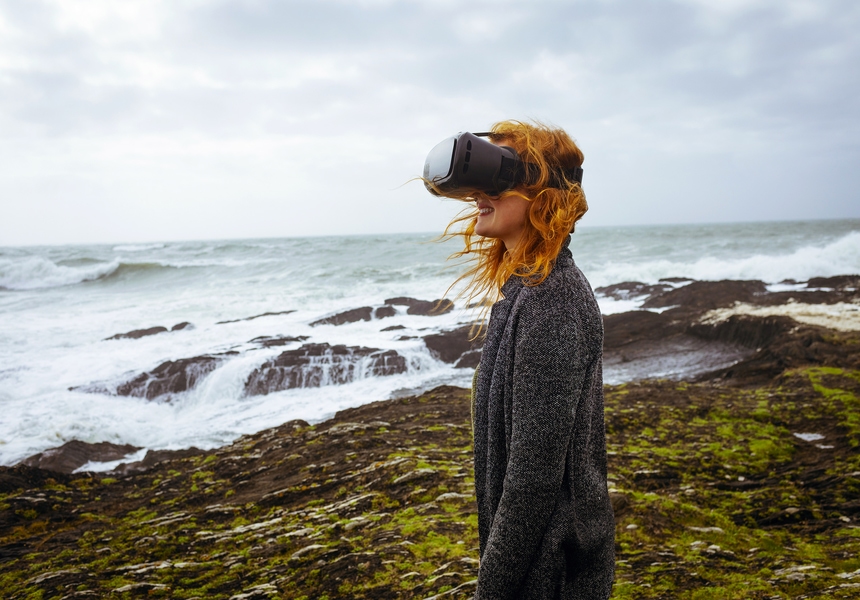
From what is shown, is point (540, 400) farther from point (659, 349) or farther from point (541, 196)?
point (659, 349)

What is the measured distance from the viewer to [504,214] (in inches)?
69.4

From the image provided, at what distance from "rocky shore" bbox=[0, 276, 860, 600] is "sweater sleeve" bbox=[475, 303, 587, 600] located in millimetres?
1509

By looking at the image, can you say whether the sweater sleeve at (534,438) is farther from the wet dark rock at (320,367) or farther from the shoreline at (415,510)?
the wet dark rock at (320,367)

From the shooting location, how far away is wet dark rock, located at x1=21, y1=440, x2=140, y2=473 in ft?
24.6

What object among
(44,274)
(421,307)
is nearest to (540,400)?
(421,307)

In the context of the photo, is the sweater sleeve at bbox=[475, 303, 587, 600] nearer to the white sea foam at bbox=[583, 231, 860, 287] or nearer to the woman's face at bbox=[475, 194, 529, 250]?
the woman's face at bbox=[475, 194, 529, 250]

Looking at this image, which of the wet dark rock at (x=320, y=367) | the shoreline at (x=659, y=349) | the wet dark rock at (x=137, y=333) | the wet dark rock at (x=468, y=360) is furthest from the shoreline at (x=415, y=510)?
the wet dark rock at (x=137, y=333)

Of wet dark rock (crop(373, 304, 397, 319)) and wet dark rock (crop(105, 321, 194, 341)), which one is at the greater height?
wet dark rock (crop(373, 304, 397, 319))

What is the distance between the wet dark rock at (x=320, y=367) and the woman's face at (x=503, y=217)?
34.4 feet

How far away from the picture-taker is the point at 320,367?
480 inches

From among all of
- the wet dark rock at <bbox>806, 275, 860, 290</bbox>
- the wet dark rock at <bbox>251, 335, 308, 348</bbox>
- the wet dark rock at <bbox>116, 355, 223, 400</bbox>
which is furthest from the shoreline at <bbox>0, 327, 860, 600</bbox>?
the wet dark rock at <bbox>806, 275, 860, 290</bbox>

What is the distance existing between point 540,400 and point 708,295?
17149 millimetres

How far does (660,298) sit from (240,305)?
1717cm

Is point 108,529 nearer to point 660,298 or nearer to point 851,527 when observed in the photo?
point 851,527
